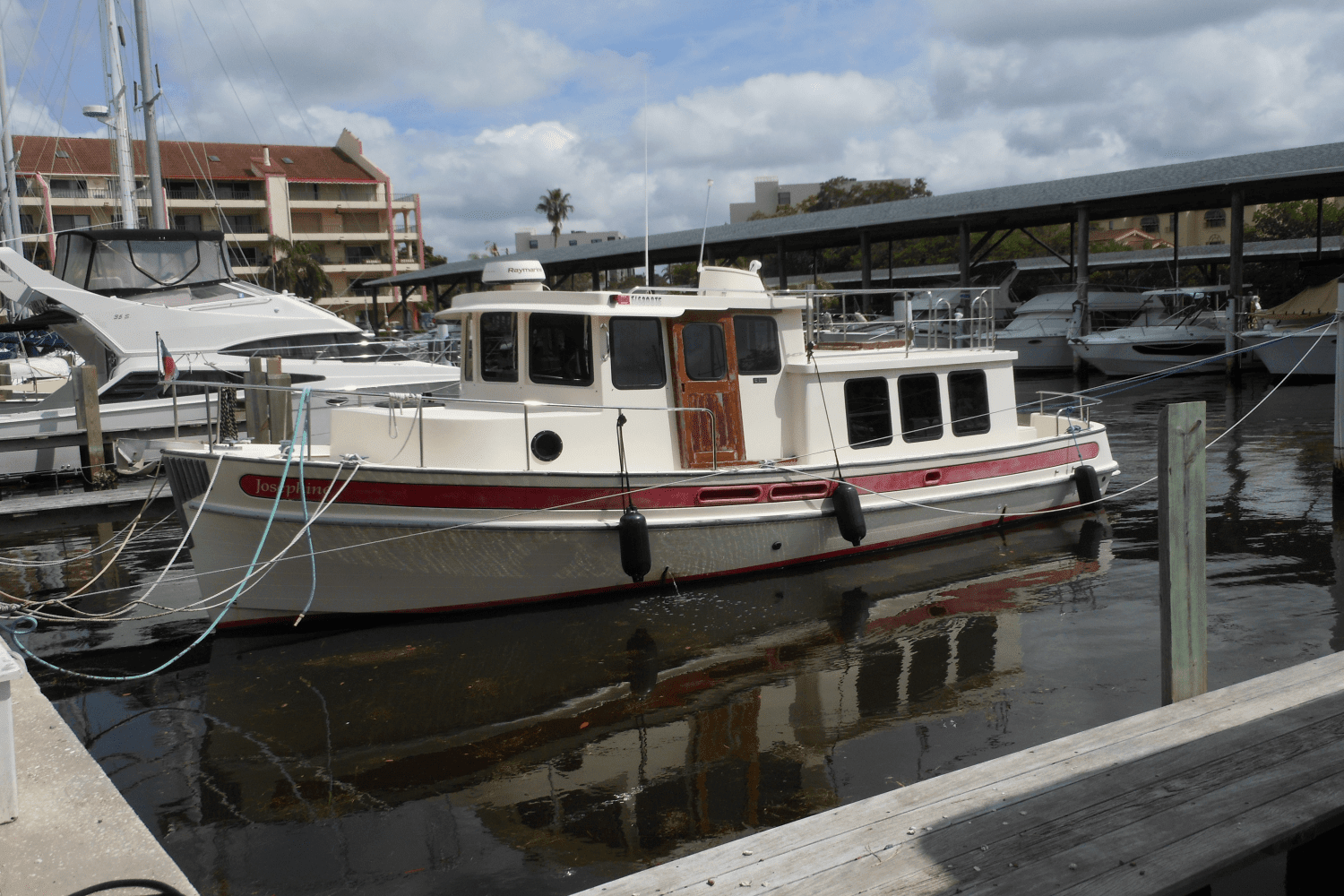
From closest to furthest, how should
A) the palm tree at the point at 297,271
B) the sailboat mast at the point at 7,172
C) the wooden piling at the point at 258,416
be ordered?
the wooden piling at the point at 258,416
the sailboat mast at the point at 7,172
the palm tree at the point at 297,271

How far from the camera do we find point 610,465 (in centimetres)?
895

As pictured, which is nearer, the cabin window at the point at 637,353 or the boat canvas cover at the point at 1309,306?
the cabin window at the point at 637,353

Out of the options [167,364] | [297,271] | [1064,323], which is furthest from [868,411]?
[297,271]

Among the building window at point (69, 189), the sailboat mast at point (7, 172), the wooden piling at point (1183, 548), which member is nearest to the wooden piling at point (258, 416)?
the wooden piling at point (1183, 548)

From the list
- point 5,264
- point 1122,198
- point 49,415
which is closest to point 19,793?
point 49,415

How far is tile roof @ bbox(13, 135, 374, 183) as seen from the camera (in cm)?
5216

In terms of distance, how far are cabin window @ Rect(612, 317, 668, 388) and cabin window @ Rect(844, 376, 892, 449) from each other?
6.95 feet

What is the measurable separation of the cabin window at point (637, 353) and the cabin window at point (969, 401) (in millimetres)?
3601

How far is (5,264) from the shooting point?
1736cm

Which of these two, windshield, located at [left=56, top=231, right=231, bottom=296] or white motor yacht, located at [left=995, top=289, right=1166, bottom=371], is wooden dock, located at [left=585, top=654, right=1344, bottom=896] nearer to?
windshield, located at [left=56, top=231, right=231, bottom=296]

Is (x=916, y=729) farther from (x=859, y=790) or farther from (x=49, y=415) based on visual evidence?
(x=49, y=415)

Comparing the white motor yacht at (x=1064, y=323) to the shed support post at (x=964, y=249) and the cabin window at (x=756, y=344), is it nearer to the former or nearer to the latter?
the shed support post at (x=964, y=249)

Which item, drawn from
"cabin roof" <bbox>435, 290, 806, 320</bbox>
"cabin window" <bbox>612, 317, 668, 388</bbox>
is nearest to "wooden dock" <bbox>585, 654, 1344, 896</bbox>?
"cabin window" <bbox>612, 317, 668, 388</bbox>

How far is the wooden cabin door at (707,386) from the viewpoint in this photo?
9289 millimetres
